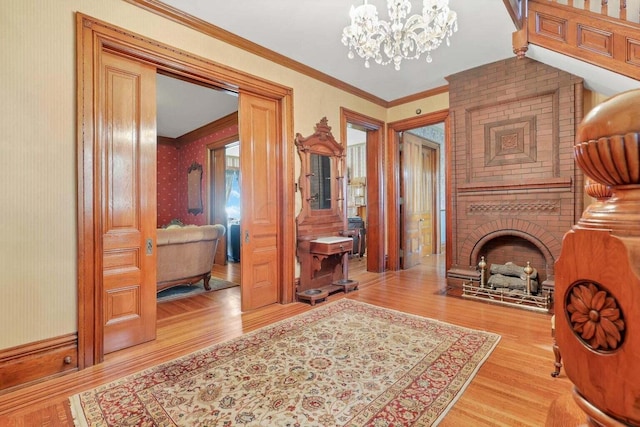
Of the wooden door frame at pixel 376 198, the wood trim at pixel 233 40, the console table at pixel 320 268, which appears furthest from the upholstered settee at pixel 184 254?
the wooden door frame at pixel 376 198

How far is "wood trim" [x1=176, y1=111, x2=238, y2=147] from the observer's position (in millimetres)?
5917

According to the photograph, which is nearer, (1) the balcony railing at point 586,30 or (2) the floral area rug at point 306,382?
(2) the floral area rug at point 306,382

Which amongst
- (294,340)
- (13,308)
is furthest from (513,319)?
(13,308)

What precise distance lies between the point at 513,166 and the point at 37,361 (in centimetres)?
507

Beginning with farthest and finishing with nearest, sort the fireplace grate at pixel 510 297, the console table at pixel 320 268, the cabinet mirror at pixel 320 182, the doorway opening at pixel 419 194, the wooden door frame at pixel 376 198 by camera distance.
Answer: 1. the doorway opening at pixel 419 194
2. the wooden door frame at pixel 376 198
3. the cabinet mirror at pixel 320 182
4. the console table at pixel 320 268
5. the fireplace grate at pixel 510 297

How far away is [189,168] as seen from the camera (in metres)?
7.32

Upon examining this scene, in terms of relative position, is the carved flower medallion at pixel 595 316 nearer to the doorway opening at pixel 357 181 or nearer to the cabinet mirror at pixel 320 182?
the cabinet mirror at pixel 320 182

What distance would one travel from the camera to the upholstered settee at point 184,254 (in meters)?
4.12

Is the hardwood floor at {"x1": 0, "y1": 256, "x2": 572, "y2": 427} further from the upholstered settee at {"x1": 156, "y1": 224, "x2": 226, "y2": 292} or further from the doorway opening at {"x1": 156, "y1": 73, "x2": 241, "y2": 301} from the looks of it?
the doorway opening at {"x1": 156, "y1": 73, "x2": 241, "y2": 301}

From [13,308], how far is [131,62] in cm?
208

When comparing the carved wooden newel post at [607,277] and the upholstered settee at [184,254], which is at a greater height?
the carved wooden newel post at [607,277]

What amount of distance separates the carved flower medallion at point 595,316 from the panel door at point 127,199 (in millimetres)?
2925

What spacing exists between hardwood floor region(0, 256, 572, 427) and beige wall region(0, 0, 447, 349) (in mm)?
465

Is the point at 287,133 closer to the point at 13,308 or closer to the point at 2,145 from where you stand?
the point at 2,145
